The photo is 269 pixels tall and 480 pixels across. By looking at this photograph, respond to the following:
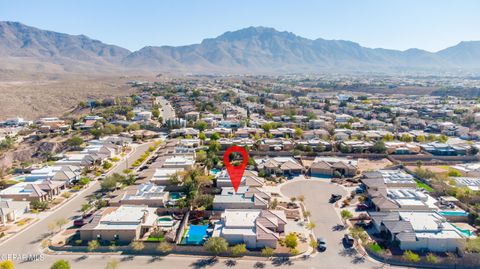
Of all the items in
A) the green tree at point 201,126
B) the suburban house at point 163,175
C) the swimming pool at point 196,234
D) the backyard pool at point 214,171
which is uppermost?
the green tree at point 201,126

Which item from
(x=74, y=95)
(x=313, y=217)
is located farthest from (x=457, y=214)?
(x=74, y=95)

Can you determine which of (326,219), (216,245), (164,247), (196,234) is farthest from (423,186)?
(164,247)

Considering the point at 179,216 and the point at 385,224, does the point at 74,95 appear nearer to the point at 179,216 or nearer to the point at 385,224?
the point at 179,216

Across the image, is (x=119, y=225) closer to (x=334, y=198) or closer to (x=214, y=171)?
(x=214, y=171)

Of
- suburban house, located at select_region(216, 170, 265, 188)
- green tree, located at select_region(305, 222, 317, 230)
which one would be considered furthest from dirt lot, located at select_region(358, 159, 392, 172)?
green tree, located at select_region(305, 222, 317, 230)

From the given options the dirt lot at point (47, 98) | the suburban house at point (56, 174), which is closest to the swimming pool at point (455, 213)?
the suburban house at point (56, 174)

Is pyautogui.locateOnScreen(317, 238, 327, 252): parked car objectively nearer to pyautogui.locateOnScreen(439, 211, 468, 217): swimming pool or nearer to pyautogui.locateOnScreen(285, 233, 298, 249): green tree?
pyautogui.locateOnScreen(285, 233, 298, 249): green tree

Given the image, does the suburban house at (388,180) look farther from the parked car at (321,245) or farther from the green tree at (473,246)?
the parked car at (321,245)
